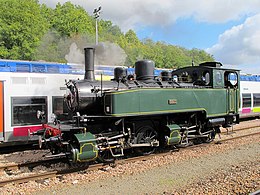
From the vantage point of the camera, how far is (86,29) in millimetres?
41594

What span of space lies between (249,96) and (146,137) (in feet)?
45.1

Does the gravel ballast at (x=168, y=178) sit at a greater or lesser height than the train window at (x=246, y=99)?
→ lesser

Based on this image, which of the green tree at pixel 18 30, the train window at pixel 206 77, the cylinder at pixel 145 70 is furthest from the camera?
the green tree at pixel 18 30

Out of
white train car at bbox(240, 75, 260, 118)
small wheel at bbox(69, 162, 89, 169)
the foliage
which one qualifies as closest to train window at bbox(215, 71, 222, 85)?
small wheel at bbox(69, 162, 89, 169)

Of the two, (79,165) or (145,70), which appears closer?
(79,165)

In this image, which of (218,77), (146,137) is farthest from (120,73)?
(218,77)

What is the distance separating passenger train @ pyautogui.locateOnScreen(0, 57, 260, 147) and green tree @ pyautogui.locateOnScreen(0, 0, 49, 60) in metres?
18.1

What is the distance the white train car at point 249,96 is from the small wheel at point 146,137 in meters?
12.2

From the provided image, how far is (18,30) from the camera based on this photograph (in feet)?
92.8

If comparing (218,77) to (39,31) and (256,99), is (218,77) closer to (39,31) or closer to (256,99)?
(256,99)

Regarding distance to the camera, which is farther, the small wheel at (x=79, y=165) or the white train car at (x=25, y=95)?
the white train car at (x=25, y=95)

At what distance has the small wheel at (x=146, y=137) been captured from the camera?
841 cm

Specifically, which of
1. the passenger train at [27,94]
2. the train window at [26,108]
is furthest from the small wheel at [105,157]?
the train window at [26,108]

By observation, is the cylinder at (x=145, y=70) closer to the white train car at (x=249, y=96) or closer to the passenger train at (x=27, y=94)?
the passenger train at (x=27, y=94)
